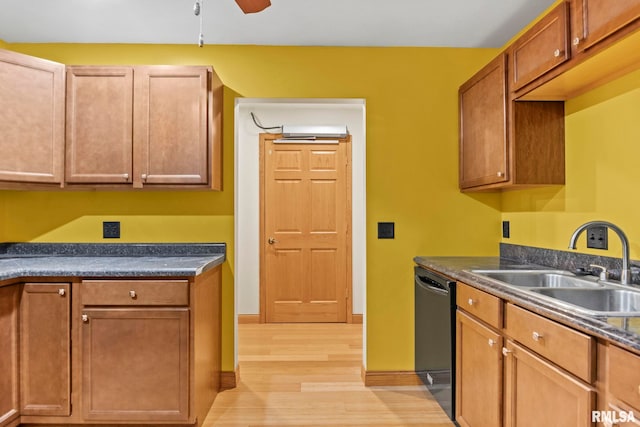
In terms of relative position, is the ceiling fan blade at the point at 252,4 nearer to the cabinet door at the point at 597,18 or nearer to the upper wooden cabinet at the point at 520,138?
the cabinet door at the point at 597,18

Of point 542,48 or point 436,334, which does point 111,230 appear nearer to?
point 436,334

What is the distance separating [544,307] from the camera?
133 centimetres

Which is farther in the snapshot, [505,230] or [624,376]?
[505,230]

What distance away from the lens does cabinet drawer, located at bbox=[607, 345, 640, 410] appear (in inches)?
38.7

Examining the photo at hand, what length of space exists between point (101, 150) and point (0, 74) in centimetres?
67

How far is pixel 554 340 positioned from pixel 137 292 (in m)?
1.89

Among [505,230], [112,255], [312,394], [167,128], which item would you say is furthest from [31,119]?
[505,230]

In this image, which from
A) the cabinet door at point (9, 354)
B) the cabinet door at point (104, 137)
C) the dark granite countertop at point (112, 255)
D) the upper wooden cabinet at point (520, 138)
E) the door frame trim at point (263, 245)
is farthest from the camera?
the door frame trim at point (263, 245)

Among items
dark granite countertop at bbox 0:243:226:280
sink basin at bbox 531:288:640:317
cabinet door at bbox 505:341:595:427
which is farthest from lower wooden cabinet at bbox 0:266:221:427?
sink basin at bbox 531:288:640:317

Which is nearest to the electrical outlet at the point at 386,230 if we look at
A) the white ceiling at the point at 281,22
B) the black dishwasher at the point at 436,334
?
the black dishwasher at the point at 436,334

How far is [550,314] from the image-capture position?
130cm

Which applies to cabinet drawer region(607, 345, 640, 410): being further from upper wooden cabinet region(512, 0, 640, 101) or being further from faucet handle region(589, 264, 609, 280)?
upper wooden cabinet region(512, 0, 640, 101)

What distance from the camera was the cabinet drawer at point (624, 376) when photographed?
3.22 ft

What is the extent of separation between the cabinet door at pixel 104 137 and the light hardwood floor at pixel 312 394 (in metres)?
1.62
